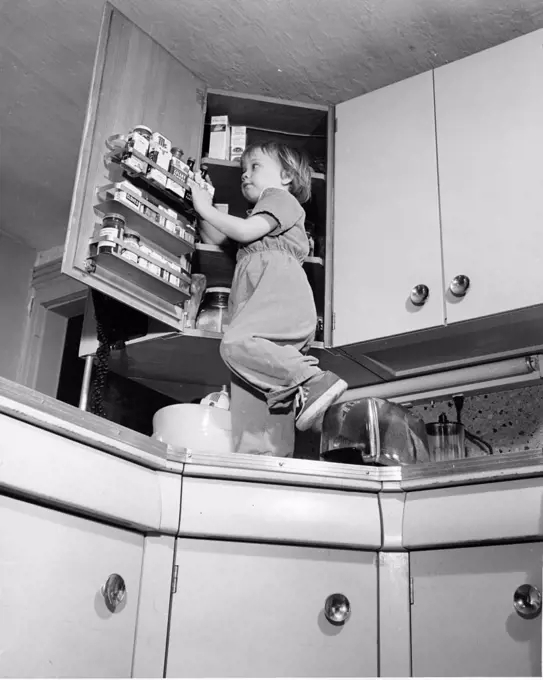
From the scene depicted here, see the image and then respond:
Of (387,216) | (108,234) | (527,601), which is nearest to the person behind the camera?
(527,601)

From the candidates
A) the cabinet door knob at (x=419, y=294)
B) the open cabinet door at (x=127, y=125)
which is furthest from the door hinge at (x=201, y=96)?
the cabinet door knob at (x=419, y=294)

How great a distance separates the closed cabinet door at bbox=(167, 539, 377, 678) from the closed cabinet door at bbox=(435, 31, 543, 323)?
69 cm

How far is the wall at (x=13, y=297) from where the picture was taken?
2.93 metres

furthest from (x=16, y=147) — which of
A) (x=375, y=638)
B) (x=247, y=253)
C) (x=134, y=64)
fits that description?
(x=375, y=638)

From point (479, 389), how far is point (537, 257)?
437 millimetres

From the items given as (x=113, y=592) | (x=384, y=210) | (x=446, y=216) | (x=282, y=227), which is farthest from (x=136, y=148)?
(x=113, y=592)

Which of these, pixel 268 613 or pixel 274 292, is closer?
pixel 268 613

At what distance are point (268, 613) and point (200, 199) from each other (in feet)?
3.35

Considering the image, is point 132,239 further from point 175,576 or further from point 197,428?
point 175,576

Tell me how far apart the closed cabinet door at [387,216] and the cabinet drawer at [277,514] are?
52cm

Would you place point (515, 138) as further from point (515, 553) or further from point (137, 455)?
point (137, 455)

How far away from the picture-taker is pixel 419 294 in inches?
74.8

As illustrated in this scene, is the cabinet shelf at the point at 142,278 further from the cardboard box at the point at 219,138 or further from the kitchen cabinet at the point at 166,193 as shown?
the cardboard box at the point at 219,138

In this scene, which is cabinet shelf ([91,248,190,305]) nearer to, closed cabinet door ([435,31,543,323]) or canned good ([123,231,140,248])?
canned good ([123,231,140,248])
